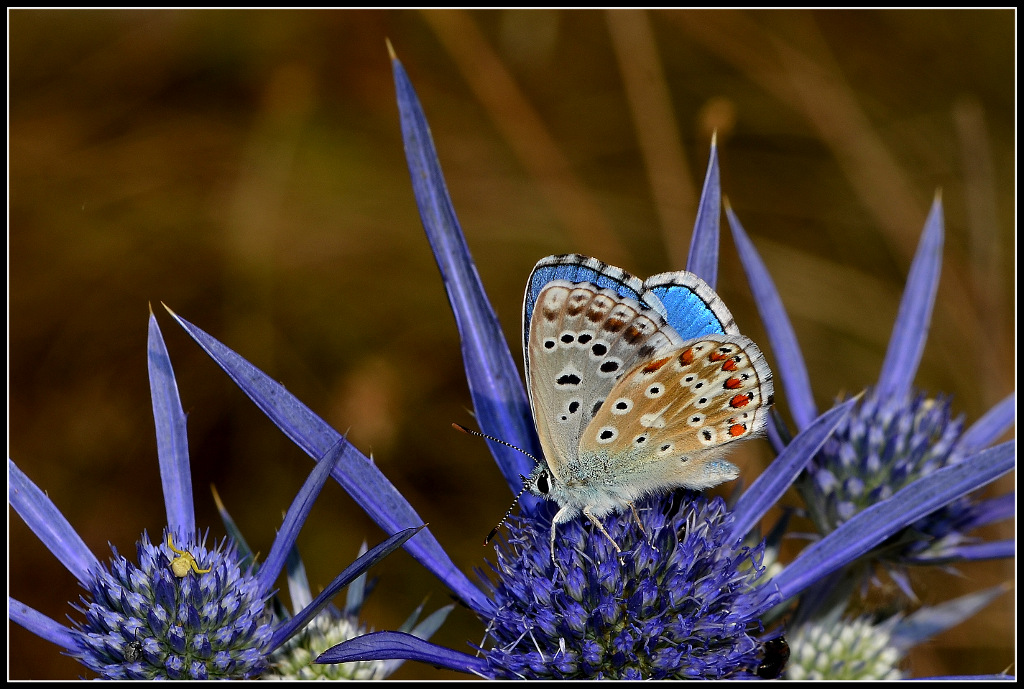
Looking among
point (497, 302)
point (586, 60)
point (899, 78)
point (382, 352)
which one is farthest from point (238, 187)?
point (899, 78)

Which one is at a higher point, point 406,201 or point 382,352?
point 406,201

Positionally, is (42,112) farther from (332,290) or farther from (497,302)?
(497,302)

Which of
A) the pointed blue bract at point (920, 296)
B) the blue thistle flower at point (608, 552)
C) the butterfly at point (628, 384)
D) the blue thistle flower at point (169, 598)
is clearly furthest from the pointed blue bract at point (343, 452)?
the pointed blue bract at point (920, 296)

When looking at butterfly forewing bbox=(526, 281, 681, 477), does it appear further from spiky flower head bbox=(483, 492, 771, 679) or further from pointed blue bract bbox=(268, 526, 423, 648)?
pointed blue bract bbox=(268, 526, 423, 648)

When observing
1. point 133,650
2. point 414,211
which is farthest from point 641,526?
point 414,211

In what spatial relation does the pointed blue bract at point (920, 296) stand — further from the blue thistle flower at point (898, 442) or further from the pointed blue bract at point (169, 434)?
the pointed blue bract at point (169, 434)
